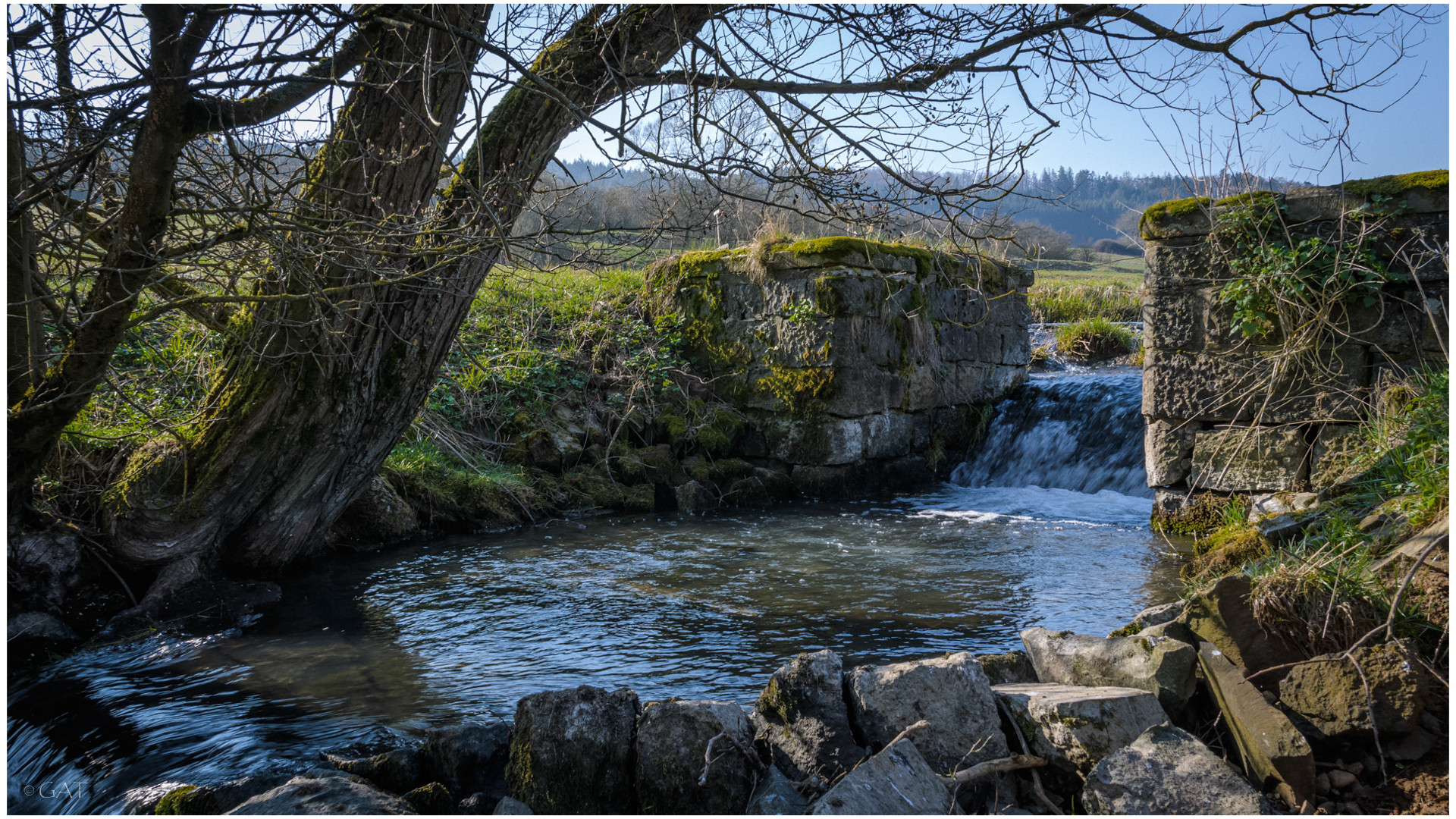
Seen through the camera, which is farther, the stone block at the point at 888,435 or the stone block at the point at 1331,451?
the stone block at the point at 888,435

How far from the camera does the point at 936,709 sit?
2.58m

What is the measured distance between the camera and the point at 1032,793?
2.42 metres

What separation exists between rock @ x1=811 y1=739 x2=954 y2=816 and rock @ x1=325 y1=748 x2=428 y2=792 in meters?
1.34

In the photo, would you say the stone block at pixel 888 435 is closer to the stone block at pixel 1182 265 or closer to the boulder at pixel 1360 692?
the stone block at pixel 1182 265

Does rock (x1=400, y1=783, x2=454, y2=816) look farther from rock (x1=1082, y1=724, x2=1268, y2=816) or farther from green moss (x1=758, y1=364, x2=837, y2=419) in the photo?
green moss (x1=758, y1=364, x2=837, y2=419)

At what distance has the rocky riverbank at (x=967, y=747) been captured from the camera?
87.7 inches

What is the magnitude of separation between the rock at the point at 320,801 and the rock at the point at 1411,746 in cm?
273

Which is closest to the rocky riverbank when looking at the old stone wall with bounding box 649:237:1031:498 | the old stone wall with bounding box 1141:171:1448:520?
the old stone wall with bounding box 1141:171:1448:520

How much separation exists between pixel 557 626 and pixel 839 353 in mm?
4370

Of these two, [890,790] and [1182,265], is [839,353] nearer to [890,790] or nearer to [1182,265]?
[1182,265]

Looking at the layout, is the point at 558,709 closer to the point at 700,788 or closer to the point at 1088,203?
the point at 700,788

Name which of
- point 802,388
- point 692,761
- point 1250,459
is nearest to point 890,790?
point 692,761

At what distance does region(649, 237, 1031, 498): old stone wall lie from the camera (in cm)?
786

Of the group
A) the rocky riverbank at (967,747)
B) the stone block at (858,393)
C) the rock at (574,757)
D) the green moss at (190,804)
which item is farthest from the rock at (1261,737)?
the stone block at (858,393)
